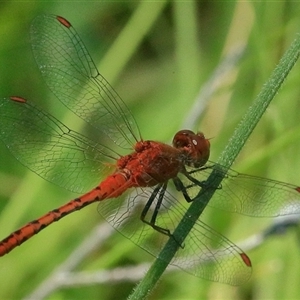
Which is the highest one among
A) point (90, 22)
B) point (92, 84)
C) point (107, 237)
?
point (90, 22)

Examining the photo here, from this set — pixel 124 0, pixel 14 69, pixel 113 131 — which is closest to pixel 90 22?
pixel 124 0

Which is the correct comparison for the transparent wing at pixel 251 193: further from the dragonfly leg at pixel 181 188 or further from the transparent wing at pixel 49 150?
the transparent wing at pixel 49 150

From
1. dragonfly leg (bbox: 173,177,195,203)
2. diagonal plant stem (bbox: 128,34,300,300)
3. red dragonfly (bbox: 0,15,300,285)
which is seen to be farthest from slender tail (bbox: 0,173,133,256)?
diagonal plant stem (bbox: 128,34,300,300)

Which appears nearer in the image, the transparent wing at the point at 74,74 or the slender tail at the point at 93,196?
the slender tail at the point at 93,196

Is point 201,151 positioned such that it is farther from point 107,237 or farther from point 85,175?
point 107,237

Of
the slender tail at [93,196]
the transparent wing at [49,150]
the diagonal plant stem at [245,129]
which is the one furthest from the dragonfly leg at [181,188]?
the diagonal plant stem at [245,129]

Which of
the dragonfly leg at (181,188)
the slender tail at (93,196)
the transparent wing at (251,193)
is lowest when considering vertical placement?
the slender tail at (93,196)
